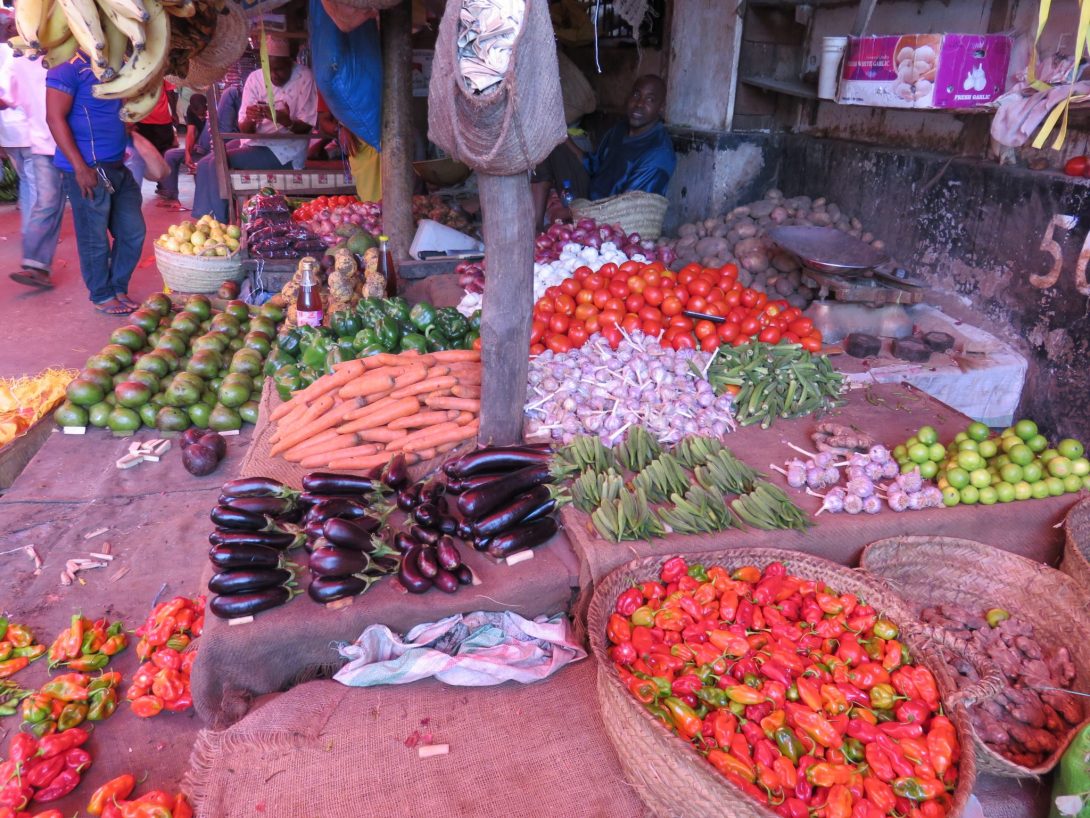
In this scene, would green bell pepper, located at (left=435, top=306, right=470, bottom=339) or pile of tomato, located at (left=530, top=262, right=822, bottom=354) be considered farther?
green bell pepper, located at (left=435, top=306, right=470, bottom=339)

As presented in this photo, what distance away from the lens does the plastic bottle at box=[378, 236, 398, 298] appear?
18.6ft

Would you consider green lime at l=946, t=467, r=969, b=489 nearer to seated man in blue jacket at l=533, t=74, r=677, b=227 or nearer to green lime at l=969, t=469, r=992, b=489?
green lime at l=969, t=469, r=992, b=489

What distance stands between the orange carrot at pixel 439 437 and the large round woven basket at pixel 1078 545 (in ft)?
8.27

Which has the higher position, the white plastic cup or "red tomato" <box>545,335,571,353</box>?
the white plastic cup

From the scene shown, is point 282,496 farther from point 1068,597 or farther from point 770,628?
point 1068,597

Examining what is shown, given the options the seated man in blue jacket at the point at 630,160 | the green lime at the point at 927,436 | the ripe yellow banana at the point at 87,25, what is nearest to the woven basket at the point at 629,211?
the seated man in blue jacket at the point at 630,160

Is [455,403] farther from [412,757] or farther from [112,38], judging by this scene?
[112,38]

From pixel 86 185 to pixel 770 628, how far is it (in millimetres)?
6908

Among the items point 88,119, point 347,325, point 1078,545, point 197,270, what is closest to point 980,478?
point 1078,545

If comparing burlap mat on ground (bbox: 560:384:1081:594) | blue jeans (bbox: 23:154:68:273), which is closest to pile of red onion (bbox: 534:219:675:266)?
burlap mat on ground (bbox: 560:384:1081:594)

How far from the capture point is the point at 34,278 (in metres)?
7.71

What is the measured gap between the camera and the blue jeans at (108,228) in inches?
259

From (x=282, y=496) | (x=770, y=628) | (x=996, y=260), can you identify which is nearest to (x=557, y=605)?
(x=770, y=628)

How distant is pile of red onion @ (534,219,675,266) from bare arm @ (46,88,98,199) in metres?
4.12
